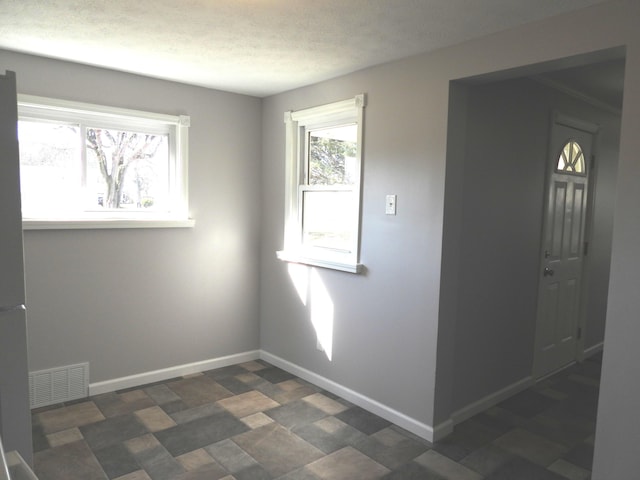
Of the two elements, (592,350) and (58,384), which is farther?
(592,350)

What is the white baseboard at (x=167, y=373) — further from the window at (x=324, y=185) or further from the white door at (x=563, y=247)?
the white door at (x=563, y=247)

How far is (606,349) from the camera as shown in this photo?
2088 mm

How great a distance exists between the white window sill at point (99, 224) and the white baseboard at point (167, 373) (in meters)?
1.14

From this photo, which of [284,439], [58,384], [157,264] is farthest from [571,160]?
[58,384]

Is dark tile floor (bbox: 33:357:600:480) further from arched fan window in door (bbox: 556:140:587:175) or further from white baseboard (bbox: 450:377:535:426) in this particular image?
arched fan window in door (bbox: 556:140:587:175)

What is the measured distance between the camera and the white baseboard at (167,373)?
135 inches

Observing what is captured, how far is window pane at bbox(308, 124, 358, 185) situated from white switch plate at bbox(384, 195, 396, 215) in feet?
1.22

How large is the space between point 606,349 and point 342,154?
2.11 metres

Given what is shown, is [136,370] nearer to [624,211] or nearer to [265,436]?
[265,436]

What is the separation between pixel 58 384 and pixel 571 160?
13.9 feet

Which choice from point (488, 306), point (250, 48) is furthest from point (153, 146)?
point (488, 306)

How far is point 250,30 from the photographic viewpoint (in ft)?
7.99

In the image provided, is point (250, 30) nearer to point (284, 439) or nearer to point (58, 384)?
point (284, 439)

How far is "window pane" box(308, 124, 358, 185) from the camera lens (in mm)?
3412
